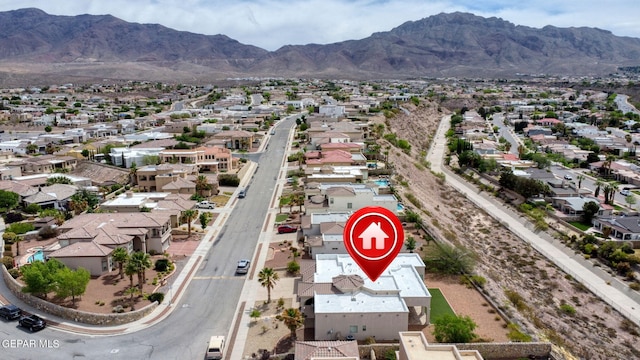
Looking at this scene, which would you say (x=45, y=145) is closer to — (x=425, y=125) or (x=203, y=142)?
(x=203, y=142)

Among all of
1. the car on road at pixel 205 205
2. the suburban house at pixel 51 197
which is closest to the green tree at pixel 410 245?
the car on road at pixel 205 205

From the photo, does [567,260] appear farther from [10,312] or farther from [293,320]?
[10,312]

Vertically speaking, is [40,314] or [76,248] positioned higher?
[76,248]

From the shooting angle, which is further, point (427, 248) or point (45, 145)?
point (45, 145)

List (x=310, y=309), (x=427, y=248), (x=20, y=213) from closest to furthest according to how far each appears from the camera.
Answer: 1. (x=310, y=309)
2. (x=427, y=248)
3. (x=20, y=213)

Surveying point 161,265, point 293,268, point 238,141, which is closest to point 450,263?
point 293,268

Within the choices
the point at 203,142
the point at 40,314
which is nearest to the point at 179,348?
the point at 40,314
